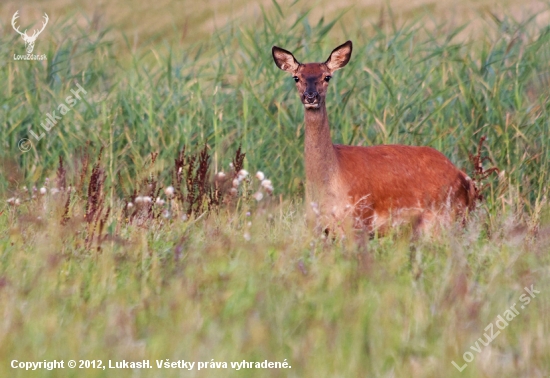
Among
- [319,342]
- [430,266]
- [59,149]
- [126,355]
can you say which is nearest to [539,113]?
[430,266]

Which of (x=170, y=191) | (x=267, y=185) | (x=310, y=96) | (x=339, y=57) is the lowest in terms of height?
(x=170, y=191)

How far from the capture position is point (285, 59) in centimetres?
684

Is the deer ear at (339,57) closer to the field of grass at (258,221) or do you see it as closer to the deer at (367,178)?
the deer at (367,178)

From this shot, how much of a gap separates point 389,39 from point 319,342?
191 inches

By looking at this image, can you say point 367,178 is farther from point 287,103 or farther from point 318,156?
point 287,103

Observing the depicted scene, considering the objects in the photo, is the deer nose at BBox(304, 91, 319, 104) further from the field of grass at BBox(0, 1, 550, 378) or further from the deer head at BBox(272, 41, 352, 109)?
the field of grass at BBox(0, 1, 550, 378)

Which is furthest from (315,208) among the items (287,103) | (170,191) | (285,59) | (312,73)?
(287,103)

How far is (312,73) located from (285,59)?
49cm

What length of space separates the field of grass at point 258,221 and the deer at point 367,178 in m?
0.24

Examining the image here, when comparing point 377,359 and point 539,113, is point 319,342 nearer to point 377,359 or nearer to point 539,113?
point 377,359

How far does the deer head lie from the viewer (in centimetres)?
623

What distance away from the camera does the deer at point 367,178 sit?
624 cm

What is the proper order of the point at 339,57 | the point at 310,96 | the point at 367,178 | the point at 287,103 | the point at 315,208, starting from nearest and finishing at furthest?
the point at 315,208 < the point at 310,96 < the point at 367,178 < the point at 339,57 < the point at 287,103

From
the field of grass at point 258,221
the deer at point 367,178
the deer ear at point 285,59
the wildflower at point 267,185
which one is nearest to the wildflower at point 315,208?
the deer at point 367,178
